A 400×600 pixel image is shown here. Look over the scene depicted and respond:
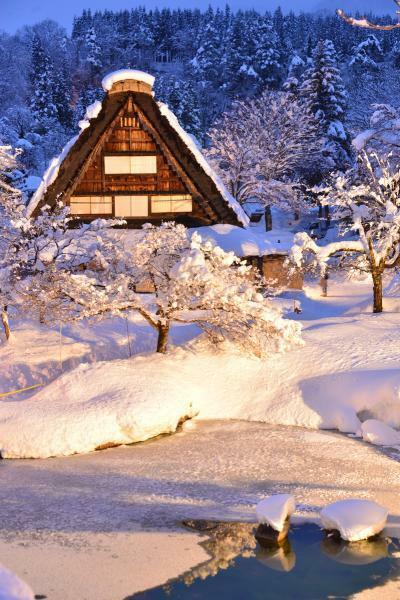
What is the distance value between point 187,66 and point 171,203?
193 ft

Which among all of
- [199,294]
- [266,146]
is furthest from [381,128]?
[266,146]

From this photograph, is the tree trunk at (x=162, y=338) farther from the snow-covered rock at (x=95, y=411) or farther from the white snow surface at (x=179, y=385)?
the snow-covered rock at (x=95, y=411)

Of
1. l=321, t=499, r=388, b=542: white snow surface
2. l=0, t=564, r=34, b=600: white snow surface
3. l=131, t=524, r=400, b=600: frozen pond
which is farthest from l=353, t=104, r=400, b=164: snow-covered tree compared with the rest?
l=0, t=564, r=34, b=600: white snow surface

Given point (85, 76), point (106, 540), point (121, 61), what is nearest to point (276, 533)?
point (106, 540)

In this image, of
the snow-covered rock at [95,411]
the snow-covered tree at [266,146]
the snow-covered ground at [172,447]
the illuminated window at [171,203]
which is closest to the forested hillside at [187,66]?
the snow-covered tree at [266,146]

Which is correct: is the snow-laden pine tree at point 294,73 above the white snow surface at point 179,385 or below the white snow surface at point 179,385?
above

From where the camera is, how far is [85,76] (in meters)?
74.3

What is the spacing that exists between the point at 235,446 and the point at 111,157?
13.4m

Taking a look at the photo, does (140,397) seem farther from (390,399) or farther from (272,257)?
(272,257)

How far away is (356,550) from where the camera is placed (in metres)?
8.96

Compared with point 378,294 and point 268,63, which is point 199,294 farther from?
point 268,63

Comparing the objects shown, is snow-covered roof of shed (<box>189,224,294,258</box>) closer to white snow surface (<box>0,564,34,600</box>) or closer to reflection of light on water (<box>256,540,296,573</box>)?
reflection of light on water (<box>256,540,296,573</box>)

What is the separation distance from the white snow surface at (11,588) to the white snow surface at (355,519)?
493 cm

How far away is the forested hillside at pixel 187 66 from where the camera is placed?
1913 inches
